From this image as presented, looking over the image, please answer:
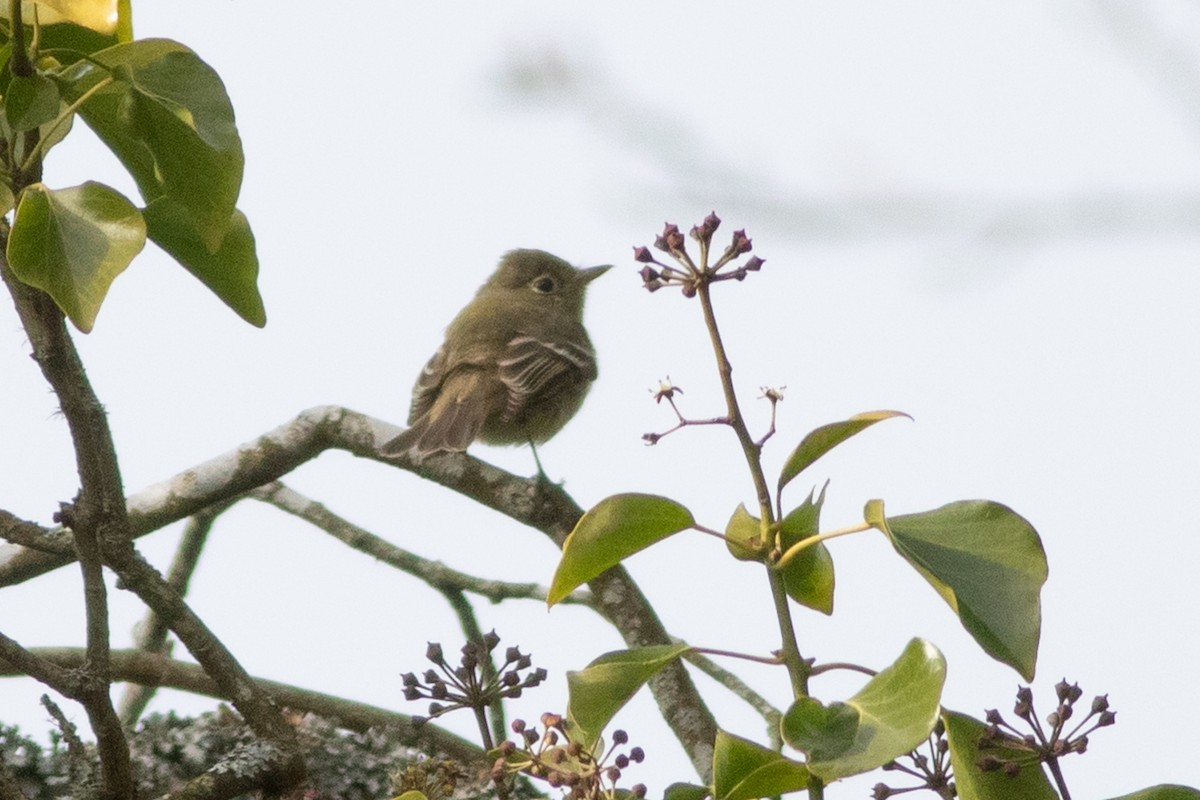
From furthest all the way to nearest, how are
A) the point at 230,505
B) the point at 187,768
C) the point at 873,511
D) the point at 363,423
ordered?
the point at 230,505 → the point at 363,423 → the point at 187,768 → the point at 873,511

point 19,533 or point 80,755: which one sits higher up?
point 19,533

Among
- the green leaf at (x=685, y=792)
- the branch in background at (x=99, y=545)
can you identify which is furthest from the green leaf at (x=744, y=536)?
the branch in background at (x=99, y=545)

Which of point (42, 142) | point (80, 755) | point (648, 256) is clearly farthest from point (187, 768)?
point (648, 256)

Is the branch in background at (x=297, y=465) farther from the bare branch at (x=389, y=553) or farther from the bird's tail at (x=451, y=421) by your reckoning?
the bare branch at (x=389, y=553)

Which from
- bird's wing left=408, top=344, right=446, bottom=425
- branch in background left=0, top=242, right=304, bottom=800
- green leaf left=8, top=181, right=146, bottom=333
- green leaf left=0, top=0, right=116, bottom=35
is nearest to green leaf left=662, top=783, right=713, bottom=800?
green leaf left=8, top=181, right=146, bottom=333

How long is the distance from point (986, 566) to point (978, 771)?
0.94 ft

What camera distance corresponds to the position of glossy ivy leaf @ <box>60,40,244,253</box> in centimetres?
229

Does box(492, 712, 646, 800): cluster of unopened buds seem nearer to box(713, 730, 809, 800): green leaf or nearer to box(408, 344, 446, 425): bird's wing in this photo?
box(713, 730, 809, 800): green leaf

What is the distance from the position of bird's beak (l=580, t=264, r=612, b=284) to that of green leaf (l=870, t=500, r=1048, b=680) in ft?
20.7

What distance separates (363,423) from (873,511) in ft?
8.68

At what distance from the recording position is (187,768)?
350cm

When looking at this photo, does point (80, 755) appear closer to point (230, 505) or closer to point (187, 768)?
point (187, 768)

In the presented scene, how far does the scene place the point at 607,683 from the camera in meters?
1.92

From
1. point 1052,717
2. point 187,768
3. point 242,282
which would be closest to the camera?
point 1052,717
